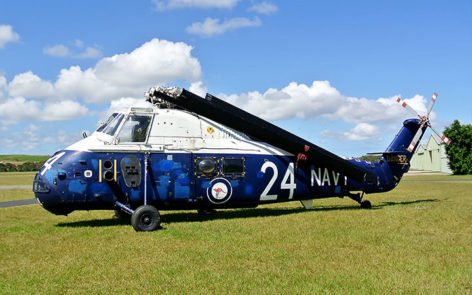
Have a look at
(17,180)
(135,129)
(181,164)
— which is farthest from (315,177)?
(17,180)

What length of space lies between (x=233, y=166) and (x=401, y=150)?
29.6 feet

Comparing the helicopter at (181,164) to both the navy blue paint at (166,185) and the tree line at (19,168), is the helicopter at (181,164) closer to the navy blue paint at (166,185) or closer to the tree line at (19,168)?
the navy blue paint at (166,185)

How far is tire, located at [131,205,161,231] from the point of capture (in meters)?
12.2

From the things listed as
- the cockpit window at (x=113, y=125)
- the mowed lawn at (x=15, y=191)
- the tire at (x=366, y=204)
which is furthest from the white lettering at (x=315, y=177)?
the mowed lawn at (x=15, y=191)

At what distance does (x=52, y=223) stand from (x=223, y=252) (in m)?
8.33

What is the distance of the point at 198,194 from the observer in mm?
13930

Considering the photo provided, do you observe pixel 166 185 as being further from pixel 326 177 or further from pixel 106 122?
pixel 326 177

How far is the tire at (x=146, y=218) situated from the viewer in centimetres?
1216

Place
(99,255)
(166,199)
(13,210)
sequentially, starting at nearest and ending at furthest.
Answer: (99,255) → (166,199) → (13,210)

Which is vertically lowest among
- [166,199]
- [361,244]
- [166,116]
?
[361,244]

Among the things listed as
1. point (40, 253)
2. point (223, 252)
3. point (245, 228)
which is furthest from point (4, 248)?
point (245, 228)

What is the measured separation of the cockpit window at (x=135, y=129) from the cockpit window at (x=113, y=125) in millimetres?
233

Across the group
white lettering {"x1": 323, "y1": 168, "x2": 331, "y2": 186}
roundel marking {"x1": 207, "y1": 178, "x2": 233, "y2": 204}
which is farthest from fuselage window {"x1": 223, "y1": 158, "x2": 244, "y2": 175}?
white lettering {"x1": 323, "y1": 168, "x2": 331, "y2": 186}

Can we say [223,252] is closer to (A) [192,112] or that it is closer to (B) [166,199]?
(B) [166,199]
